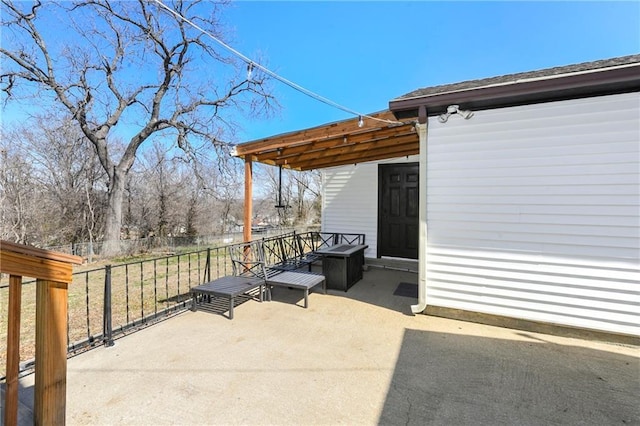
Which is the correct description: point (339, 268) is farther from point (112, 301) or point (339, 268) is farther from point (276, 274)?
point (112, 301)

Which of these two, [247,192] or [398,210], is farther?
[398,210]

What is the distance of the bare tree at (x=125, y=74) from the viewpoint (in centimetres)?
920

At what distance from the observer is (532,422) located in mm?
1826

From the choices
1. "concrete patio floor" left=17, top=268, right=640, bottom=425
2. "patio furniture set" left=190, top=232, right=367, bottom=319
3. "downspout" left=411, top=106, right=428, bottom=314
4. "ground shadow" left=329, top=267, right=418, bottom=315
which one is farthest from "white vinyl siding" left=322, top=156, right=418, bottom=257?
"concrete patio floor" left=17, top=268, right=640, bottom=425

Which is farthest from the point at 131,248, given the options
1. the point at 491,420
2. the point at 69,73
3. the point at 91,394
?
the point at 491,420

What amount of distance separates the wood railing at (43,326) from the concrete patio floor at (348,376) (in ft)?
2.41

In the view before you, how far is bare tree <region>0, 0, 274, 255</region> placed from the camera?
9195mm

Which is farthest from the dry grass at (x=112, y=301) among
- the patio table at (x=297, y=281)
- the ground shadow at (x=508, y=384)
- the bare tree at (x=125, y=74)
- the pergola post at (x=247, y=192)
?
the bare tree at (x=125, y=74)

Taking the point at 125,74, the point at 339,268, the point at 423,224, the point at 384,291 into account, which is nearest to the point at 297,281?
the point at 339,268

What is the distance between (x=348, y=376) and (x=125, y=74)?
12770 mm

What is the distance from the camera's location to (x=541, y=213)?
10.0 ft

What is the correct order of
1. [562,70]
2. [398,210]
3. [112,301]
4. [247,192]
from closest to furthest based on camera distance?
[562,70], [112,301], [247,192], [398,210]

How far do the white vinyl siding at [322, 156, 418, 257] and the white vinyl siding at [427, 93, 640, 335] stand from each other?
9.47 ft

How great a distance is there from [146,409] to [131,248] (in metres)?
10.3
